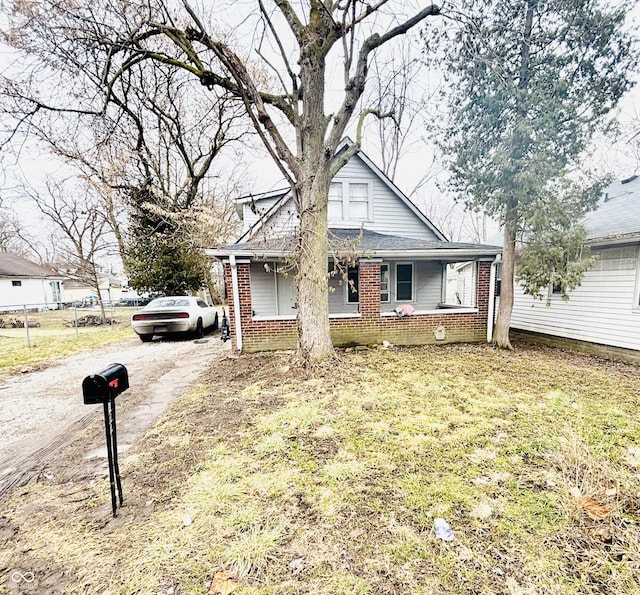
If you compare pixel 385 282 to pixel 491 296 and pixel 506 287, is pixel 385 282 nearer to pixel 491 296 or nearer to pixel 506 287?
pixel 491 296

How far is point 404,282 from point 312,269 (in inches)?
245

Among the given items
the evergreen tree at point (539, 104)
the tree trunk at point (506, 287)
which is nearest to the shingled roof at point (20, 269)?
the evergreen tree at point (539, 104)

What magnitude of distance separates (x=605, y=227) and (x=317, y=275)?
7161mm

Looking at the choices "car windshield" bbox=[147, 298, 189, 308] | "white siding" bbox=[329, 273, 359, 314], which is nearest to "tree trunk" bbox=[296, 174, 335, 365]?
"white siding" bbox=[329, 273, 359, 314]

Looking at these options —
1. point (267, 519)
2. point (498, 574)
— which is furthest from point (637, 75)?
point (267, 519)

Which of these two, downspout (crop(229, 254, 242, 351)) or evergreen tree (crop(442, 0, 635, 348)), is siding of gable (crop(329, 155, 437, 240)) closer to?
evergreen tree (crop(442, 0, 635, 348))

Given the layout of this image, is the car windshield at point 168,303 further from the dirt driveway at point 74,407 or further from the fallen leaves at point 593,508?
the fallen leaves at point 593,508

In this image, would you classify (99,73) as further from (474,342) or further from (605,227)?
(605,227)

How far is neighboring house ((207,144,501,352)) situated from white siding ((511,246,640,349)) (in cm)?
209

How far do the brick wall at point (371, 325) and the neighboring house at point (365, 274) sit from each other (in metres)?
0.02

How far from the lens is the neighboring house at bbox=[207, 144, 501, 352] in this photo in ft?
25.1

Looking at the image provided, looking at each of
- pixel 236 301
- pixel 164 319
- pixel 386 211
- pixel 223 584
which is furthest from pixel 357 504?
pixel 386 211

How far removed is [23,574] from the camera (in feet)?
6.37

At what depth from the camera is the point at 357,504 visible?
2.48 m
